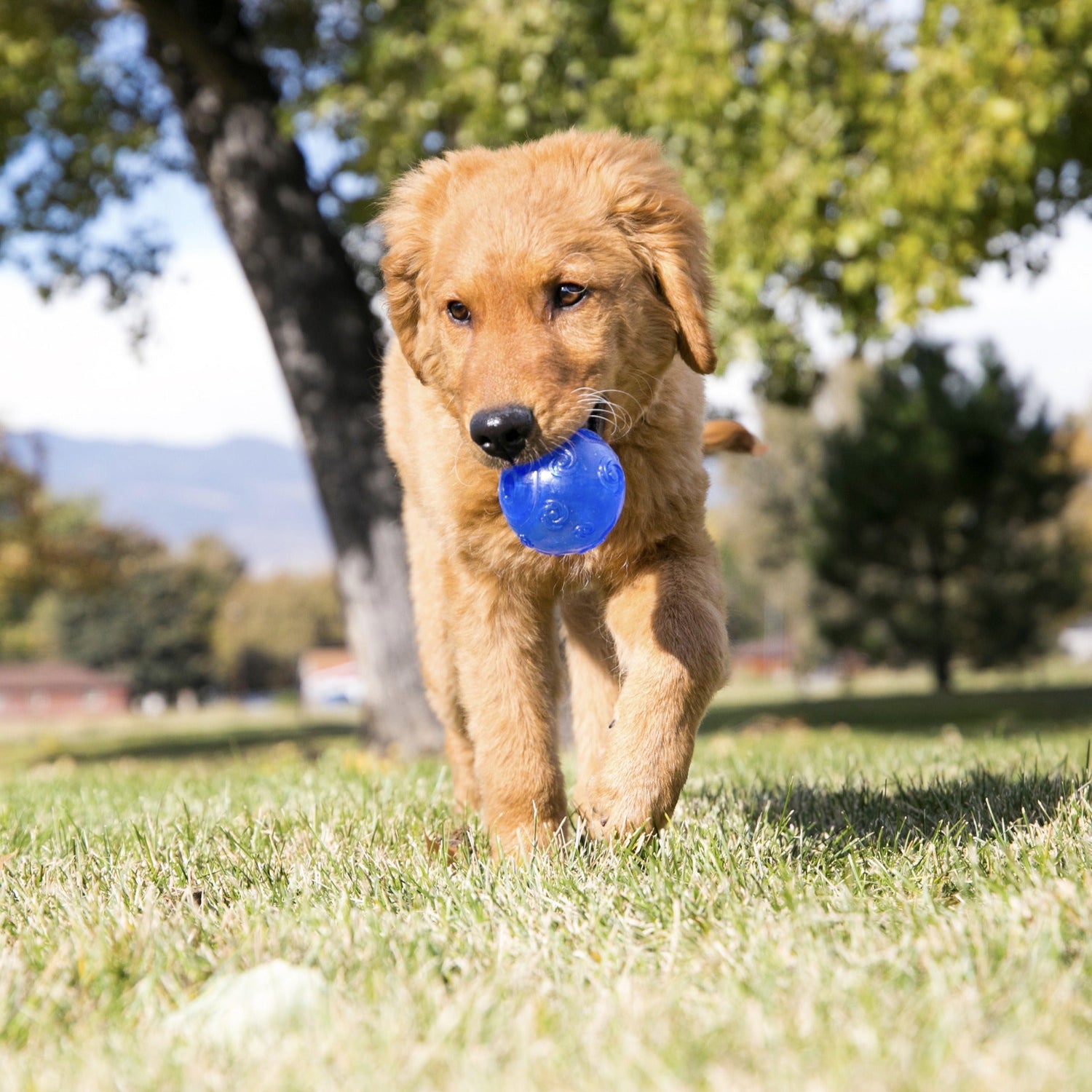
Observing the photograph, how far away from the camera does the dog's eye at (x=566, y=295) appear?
3158 mm

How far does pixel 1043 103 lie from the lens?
8.23 m

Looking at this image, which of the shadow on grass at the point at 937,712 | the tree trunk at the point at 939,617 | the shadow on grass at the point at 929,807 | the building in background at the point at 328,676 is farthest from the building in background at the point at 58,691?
the shadow on grass at the point at 929,807

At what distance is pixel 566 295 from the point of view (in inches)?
124

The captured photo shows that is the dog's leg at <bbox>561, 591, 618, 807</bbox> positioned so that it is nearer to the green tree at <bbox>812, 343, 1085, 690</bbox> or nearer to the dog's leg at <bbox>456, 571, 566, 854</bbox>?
the dog's leg at <bbox>456, 571, 566, 854</bbox>

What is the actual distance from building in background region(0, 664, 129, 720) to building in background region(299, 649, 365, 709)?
52.2 feet

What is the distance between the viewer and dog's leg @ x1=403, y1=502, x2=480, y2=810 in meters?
4.27

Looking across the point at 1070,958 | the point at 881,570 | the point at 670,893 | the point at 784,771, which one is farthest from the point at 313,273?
the point at 881,570

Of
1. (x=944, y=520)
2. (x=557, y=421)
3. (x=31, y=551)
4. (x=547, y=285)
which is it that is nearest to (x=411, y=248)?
(x=547, y=285)

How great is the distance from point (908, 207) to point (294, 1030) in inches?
319

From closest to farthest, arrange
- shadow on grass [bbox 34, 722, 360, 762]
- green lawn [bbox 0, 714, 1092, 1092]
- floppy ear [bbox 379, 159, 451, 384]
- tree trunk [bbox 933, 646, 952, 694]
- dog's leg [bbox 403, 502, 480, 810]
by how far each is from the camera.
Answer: green lawn [bbox 0, 714, 1092, 1092]
floppy ear [bbox 379, 159, 451, 384]
dog's leg [bbox 403, 502, 480, 810]
shadow on grass [bbox 34, 722, 360, 762]
tree trunk [bbox 933, 646, 952, 694]

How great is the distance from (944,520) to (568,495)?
2460 cm

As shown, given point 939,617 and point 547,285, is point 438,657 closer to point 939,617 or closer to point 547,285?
point 547,285

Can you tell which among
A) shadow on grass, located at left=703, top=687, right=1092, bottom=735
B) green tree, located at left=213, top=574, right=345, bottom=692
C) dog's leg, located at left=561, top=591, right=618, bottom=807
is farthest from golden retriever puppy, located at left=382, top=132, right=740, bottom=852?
green tree, located at left=213, top=574, right=345, bottom=692

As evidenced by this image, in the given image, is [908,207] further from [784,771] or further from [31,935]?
[31,935]
